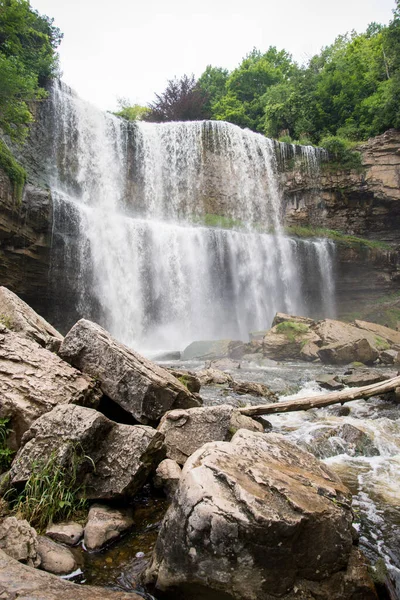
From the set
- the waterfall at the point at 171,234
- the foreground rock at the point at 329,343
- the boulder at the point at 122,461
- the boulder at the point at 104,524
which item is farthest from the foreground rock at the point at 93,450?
the waterfall at the point at 171,234

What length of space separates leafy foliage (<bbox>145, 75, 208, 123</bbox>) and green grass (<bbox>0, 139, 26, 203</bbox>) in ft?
70.9

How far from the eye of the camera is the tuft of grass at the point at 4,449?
338cm

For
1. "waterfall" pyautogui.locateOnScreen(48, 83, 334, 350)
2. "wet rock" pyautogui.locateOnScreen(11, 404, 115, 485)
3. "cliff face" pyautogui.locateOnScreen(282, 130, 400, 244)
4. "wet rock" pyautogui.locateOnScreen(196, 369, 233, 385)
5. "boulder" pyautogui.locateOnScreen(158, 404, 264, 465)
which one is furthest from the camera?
"cliff face" pyautogui.locateOnScreen(282, 130, 400, 244)

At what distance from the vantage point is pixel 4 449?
340 cm

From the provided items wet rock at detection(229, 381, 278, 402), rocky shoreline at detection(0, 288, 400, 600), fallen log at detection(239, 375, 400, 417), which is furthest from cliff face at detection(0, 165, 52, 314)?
fallen log at detection(239, 375, 400, 417)

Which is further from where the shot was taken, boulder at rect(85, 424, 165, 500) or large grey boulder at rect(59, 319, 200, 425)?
large grey boulder at rect(59, 319, 200, 425)

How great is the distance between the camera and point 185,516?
2139mm

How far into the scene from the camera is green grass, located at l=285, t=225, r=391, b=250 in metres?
23.7

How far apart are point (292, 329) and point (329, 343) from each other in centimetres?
171

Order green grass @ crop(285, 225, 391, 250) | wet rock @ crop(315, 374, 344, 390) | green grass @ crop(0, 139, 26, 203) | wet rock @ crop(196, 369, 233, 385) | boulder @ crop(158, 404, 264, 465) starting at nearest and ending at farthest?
boulder @ crop(158, 404, 264, 465)
wet rock @ crop(315, 374, 344, 390)
wet rock @ crop(196, 369, 233, 385)
green grass @ crop(0, 139, 26, 203)
green grass @ crop(285, 225, 391, 250)

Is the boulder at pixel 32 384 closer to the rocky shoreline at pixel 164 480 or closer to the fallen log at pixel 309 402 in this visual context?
the rocky shoreline at pixel 164 480

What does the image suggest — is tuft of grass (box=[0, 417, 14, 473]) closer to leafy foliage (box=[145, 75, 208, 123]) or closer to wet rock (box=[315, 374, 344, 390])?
wet rock (box=[315, 374, 344, 390])

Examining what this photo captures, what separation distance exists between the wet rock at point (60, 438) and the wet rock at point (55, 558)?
24.3 inches

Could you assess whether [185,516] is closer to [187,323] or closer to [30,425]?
[30,425]
